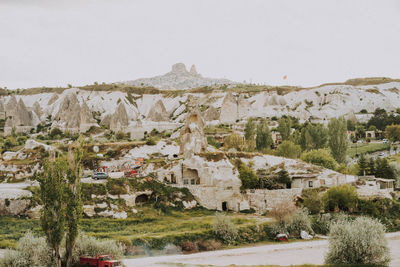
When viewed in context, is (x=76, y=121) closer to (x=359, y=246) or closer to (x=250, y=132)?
(x=250, y=132)

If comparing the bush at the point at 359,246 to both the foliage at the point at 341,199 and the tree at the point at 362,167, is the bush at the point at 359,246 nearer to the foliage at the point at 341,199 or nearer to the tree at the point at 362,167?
the foliage at the point at 341,199

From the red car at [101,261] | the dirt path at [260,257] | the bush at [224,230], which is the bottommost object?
the dirt path at [260,257]

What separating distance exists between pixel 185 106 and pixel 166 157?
7268 cm

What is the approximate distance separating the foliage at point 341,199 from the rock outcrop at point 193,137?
45.3 feet

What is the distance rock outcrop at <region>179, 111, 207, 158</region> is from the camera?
47.9m

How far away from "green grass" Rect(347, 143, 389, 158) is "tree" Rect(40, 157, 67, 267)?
199ft

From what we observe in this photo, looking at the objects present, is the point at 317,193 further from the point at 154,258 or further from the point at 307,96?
the point at 307,96

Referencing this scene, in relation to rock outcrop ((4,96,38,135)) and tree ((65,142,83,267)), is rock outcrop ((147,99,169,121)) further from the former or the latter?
tree ((65,142,83,267))

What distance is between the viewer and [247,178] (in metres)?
45.9

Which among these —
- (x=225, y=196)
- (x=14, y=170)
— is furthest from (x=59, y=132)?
(x=225, y=196)

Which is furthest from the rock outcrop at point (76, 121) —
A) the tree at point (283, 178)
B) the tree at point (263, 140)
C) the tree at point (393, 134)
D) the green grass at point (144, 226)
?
the tree at point (393, 134)

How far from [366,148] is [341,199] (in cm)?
4382

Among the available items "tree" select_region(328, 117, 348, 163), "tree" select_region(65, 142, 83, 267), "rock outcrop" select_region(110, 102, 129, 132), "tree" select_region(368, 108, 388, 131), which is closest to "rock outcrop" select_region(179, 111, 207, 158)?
"tree" select_region(65, 142, 83, 267)

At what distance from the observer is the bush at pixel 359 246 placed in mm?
26531
